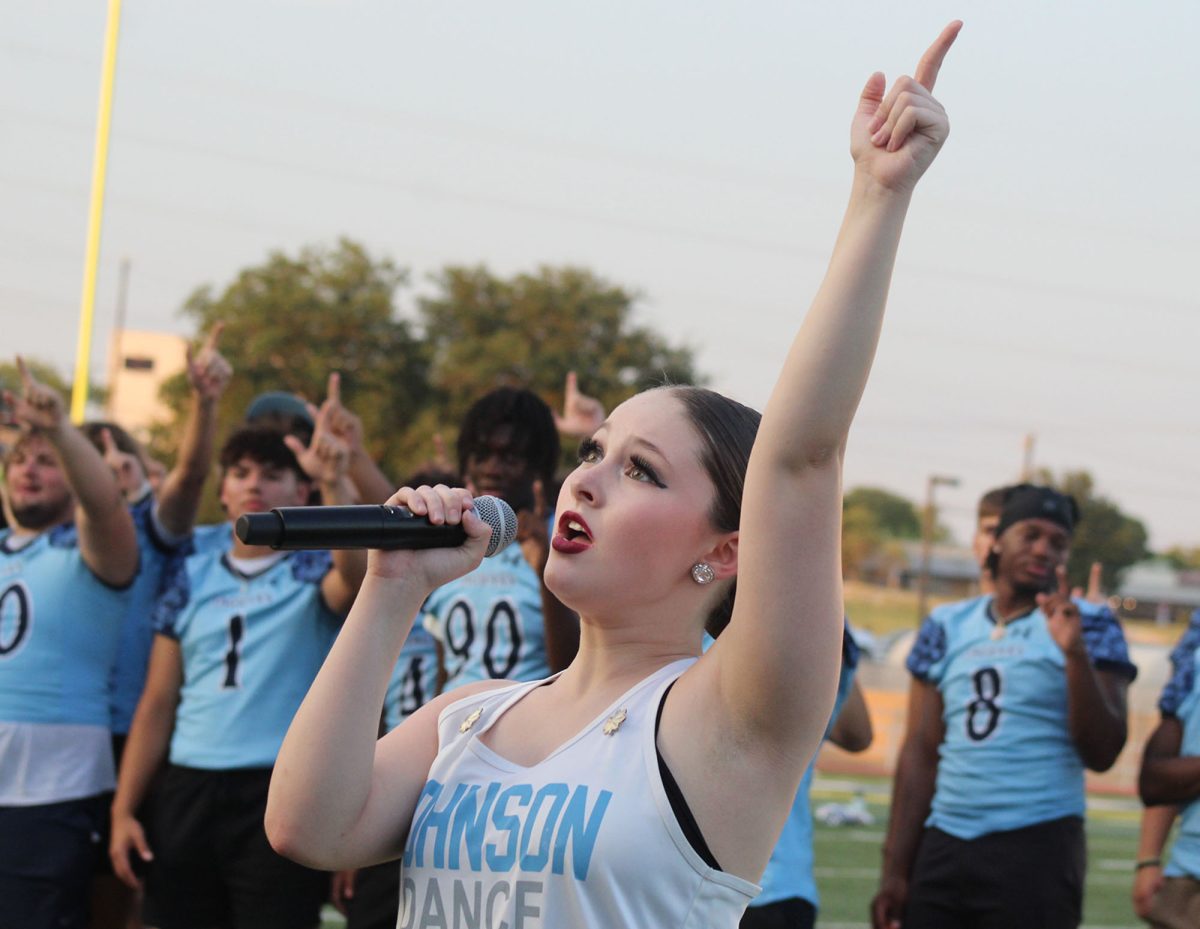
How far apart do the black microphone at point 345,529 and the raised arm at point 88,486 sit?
3203mm

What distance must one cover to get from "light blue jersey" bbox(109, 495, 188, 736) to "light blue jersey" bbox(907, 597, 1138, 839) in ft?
9.52

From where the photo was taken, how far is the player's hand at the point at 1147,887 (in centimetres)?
489

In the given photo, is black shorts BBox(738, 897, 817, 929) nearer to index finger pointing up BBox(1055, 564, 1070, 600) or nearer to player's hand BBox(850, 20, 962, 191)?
index finger pointing up BBox(1055, 564, 1070, 600)

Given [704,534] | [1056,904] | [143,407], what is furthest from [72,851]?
[143,407]

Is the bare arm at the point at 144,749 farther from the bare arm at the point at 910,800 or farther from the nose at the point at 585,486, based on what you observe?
the nose at the point at 585,486

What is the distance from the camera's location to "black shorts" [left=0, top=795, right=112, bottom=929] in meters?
4.97

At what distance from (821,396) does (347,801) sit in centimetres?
88

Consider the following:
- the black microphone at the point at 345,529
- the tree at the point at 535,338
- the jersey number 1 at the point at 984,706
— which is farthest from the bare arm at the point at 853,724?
the tree at the point at 535,338

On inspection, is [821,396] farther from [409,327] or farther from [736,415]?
[409,327]

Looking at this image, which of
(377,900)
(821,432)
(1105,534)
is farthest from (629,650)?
(1105,534)

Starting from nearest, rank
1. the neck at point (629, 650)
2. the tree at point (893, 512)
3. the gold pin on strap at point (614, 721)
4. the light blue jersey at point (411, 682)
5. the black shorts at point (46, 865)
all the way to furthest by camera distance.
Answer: the gold pin on strap at point (614, 721), the neck at point (629, 650), the black shorts at point (46, 865), the light blue jersey at point (411, 682), the tree at point (893, 512)

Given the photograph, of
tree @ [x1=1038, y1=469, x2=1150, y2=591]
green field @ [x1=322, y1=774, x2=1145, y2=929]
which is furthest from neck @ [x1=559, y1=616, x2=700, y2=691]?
tree @ [x1=1038, y1=469, x2=1150, y2=591]

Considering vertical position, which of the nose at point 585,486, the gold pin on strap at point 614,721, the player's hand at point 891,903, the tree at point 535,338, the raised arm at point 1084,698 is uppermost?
the tree at point 535,338

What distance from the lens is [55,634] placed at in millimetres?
5266
